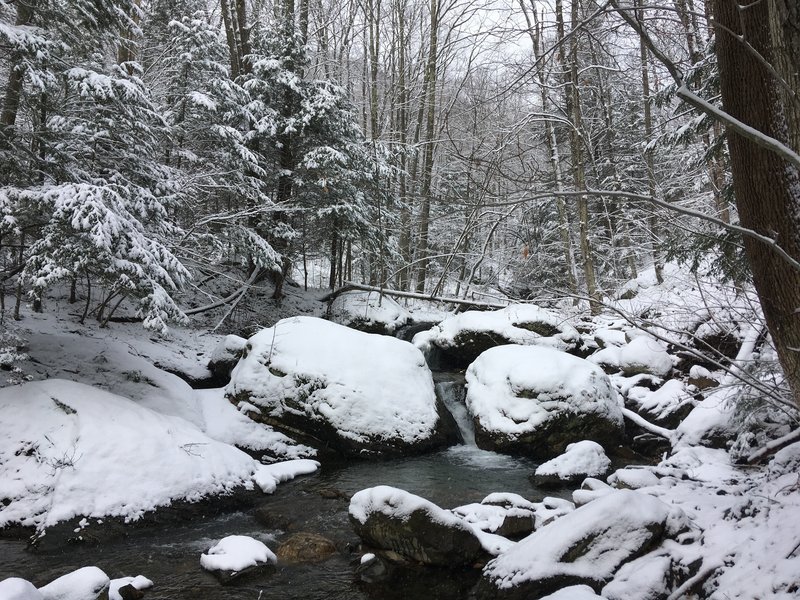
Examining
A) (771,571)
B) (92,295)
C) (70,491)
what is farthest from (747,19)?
(92,295)

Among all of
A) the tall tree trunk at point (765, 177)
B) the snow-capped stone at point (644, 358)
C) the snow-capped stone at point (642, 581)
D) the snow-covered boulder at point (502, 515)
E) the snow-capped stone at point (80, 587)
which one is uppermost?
the tall tree trunk at point (765, 177)

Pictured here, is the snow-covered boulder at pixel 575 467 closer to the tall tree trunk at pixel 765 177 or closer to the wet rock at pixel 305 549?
the wet rock at pixel 305 549

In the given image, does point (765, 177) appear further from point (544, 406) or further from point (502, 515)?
point (544, 406)

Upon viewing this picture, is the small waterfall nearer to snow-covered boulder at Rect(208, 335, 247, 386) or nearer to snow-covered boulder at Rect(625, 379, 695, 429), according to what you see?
snow-covered boulder at Rect(625, 379, 695, 429)

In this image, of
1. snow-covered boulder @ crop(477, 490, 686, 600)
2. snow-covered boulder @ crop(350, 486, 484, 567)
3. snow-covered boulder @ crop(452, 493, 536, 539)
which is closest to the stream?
snow-covered boulder @ crop(350, 486, 484, 567)

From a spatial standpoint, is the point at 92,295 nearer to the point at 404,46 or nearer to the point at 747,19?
the point at 747,19

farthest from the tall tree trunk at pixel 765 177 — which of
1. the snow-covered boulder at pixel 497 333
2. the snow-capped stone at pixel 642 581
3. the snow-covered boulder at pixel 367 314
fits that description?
the snow-covered boulder at pixel 367 314

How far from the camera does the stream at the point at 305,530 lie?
4.64 metres

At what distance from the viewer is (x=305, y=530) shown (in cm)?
588

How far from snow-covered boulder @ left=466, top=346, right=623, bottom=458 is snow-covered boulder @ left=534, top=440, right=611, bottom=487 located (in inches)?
31.8

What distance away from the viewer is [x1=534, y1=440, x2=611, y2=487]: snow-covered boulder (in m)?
7.09

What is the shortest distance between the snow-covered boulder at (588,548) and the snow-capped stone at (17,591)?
335cm

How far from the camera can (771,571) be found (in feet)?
10.5

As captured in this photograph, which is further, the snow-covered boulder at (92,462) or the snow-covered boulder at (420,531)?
the snow-covered boulder at (92,462)
